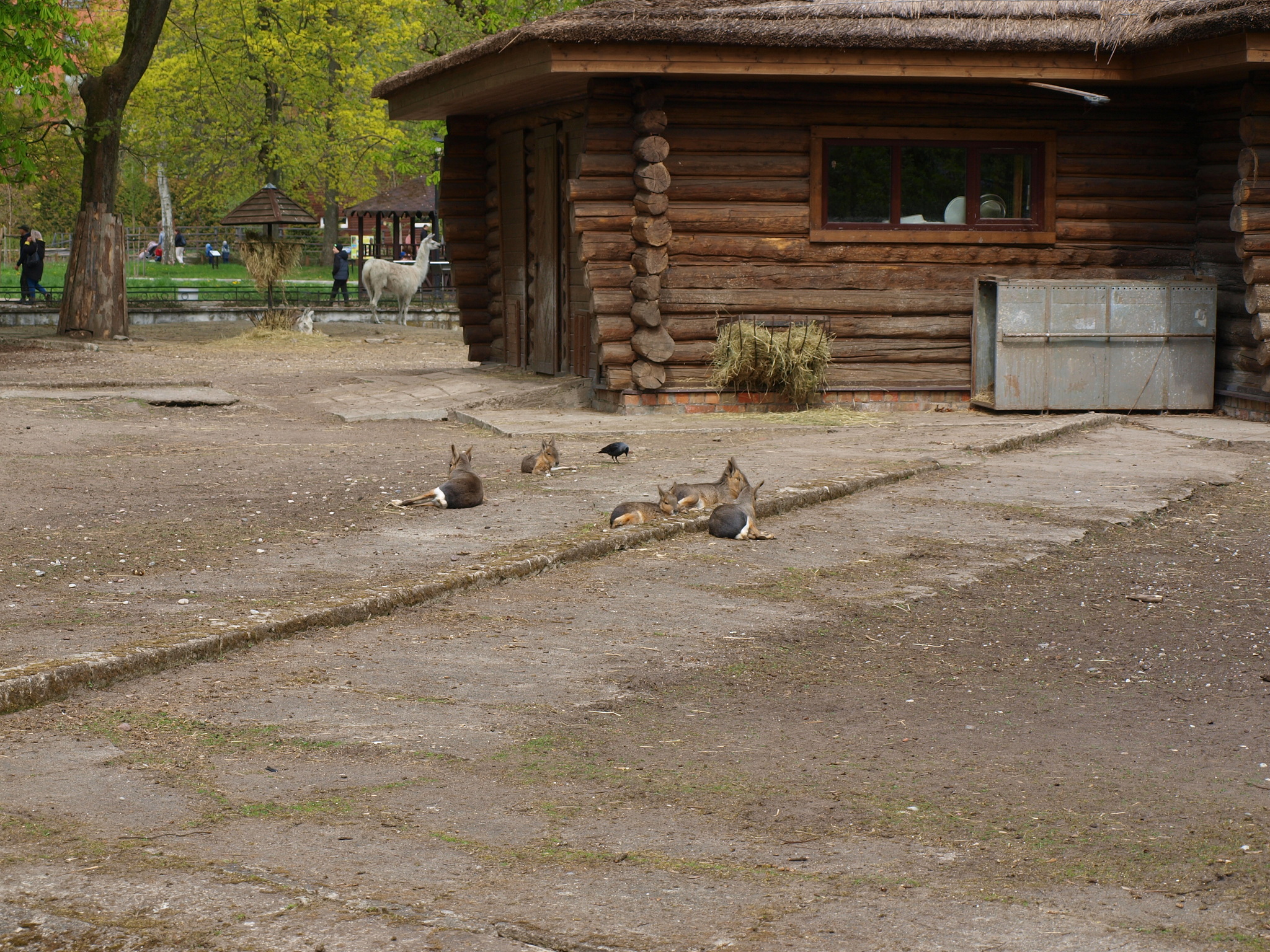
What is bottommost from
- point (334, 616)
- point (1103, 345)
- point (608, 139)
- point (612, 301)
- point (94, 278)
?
point (334, 616)

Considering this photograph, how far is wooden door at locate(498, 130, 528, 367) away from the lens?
18.2m

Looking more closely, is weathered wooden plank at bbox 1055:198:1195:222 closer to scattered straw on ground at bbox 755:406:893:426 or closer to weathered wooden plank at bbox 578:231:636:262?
scattered straw on ground at bbox 755:406:893:426

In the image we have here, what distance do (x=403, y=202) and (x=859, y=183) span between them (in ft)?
109

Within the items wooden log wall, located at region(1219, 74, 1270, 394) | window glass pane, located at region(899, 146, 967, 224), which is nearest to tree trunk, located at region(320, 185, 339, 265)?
window glass pane, located at region(899, 146, 967, 224)

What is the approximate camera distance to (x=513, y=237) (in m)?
18.7

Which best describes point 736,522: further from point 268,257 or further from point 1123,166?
point 268,257

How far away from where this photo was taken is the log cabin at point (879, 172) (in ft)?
44.7

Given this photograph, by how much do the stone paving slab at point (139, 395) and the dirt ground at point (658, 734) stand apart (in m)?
5.51

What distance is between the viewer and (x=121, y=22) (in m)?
42.0

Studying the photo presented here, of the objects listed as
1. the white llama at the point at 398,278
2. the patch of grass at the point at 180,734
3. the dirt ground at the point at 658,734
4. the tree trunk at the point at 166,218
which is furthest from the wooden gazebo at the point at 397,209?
the patch of grass at the point at 180,734

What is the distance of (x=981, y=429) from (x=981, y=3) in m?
4.17

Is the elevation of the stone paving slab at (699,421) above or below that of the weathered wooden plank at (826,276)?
below

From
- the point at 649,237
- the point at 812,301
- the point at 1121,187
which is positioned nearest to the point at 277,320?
the point at 649,237

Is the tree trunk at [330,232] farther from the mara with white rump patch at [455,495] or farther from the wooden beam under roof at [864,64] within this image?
the mara with white rump patch at [455,495]
